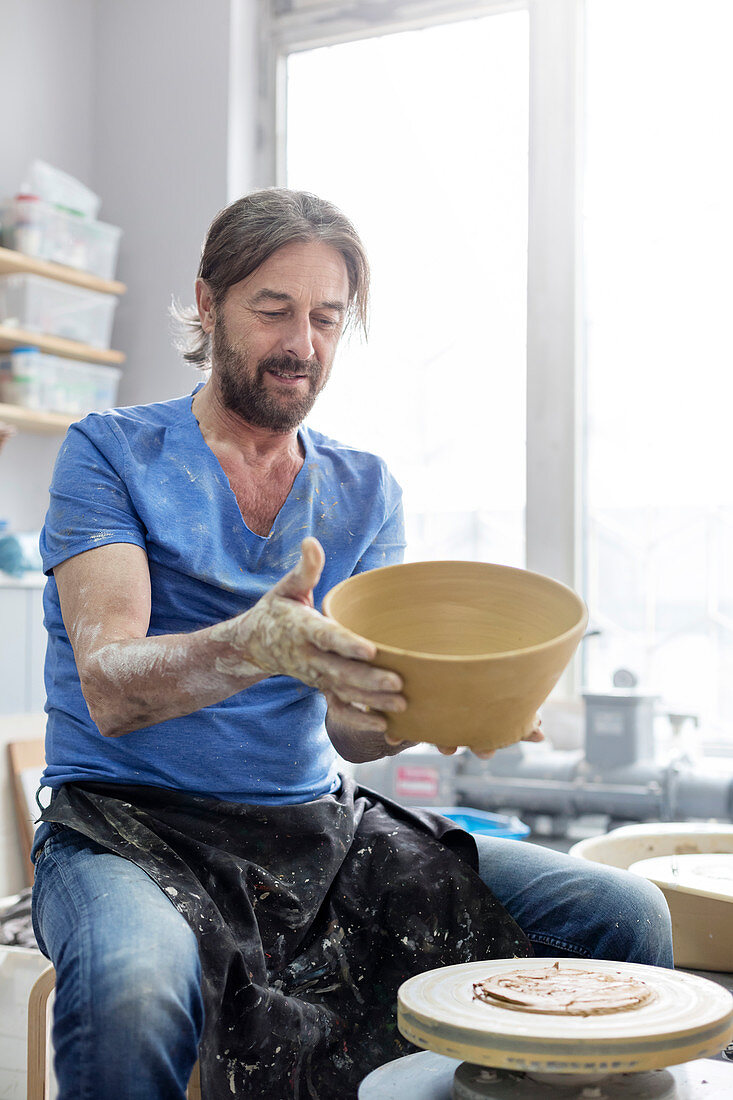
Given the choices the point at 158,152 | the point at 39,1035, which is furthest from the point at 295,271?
the point at 158,152

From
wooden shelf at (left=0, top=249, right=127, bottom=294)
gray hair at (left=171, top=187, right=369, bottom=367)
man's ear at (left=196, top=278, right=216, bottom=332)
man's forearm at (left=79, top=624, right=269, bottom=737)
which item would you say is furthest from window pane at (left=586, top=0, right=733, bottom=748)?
man's forearm at (left=79, top=624, right=269, bottom=737)

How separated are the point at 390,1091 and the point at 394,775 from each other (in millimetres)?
1659

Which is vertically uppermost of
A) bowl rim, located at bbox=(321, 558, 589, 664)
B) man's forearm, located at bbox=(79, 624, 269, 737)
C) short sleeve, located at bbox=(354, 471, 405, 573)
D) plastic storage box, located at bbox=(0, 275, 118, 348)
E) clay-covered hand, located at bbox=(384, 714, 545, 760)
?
plastic storage box, located at bbox=(0, 275, 118, 348)

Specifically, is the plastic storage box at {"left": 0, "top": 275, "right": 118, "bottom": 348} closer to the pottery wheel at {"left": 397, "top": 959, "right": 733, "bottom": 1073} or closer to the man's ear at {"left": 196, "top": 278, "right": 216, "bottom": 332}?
the man's ear at {"left": 196, "top": 278, "right": 216, "bottom": 332}

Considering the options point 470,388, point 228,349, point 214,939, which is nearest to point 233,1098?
point 214,939

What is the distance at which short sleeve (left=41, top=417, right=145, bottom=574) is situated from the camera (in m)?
1.19

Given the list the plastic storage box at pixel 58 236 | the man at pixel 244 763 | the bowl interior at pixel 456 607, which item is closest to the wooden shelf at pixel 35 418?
the plastic storage box at pixel 58 236

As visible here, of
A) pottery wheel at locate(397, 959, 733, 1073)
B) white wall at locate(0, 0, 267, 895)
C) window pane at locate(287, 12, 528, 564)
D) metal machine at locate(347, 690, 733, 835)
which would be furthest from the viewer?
white wall at locate(0, 0, 267, 895)

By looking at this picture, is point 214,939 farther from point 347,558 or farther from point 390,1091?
point 347,558

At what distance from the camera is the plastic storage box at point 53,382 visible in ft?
9.19

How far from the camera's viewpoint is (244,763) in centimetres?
125

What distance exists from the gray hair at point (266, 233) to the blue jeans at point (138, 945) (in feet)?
2.42

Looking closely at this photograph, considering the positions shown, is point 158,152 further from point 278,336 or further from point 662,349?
point 278,336

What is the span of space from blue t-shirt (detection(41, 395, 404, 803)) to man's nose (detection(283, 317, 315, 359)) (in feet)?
Answer: 0.54
